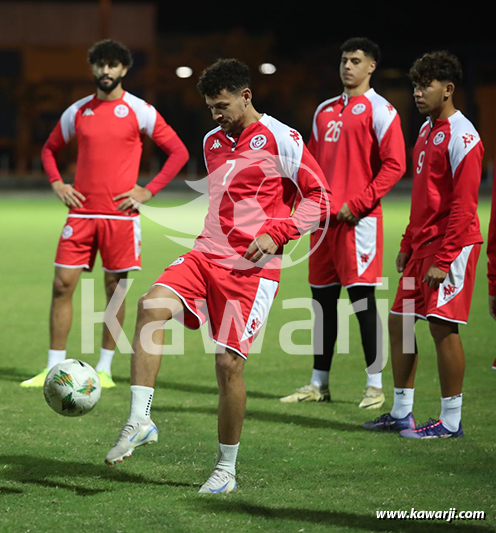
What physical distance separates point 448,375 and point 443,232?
88cm

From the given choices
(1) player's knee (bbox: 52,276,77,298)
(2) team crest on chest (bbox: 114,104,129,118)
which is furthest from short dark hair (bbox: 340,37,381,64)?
(1) player's knee (bbox: 52,276,77,298)

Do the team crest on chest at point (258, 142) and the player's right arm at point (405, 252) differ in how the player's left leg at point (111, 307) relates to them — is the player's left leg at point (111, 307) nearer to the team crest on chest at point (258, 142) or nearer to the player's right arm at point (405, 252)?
the player's right arm at point (405, 252)

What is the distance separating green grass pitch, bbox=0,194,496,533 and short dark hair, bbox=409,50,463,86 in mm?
2205

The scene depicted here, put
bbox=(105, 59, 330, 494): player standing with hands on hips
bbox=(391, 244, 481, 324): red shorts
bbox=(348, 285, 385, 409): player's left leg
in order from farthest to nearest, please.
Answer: bbox=(348, 285, 385, 409): player's left leg → bbox=(391, 244, 481, 324): red shorts → bbox=(105, 59, 330, 494): player standing with hands on hips

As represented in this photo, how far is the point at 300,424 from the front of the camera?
606cm

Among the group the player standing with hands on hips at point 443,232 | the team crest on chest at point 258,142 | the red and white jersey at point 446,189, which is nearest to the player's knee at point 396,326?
the player standing with hands on hips at point 443,232

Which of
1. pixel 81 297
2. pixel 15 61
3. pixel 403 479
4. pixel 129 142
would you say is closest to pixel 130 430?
pixel 403 479

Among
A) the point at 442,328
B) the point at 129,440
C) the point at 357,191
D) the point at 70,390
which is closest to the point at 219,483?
the point at 129,440

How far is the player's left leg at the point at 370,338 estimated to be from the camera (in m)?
6.62

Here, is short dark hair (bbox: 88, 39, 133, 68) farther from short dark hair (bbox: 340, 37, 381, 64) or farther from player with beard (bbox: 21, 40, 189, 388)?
short dark hair (bbox: 340, 37, 381, 64)

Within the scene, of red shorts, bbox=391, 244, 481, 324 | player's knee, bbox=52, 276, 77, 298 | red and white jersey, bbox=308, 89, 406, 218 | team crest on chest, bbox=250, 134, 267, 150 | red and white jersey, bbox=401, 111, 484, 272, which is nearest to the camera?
team crest on chest, bbox=250, 134, 267, 150

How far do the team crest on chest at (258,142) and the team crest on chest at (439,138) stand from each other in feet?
4.36

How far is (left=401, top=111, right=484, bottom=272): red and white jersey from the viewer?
5.42 metres

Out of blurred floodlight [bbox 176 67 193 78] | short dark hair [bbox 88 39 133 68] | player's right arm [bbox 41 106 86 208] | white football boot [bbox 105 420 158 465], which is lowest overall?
white football boot [bbox 105 420 158 465]
